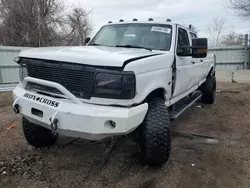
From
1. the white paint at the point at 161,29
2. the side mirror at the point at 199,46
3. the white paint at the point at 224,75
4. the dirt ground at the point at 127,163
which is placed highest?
the white paint at the point at 161,29

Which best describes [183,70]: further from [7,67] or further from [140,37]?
[7,67]

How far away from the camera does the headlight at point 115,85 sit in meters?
2.76

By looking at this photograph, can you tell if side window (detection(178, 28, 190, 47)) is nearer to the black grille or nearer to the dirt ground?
the dirt ground

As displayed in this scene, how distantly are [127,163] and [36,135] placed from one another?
140 centimetres

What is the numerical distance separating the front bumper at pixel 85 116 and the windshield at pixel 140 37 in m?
1.49

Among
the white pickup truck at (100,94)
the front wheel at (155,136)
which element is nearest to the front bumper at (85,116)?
the white pickup truck at (100,94)

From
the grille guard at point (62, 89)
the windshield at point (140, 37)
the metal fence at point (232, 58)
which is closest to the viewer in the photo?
the grille guard at point (62, 89)

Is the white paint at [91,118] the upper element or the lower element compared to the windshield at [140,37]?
lower

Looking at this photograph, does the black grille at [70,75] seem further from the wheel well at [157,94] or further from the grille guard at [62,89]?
the wheel well at [157,94]

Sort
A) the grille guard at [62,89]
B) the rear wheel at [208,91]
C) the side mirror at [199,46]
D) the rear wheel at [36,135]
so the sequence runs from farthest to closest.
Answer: the rear wheel at [208,91] → the rear wheel at [36,135] → the side mirror at [199,46] → the grille guard at [62,89]

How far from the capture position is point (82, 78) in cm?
287

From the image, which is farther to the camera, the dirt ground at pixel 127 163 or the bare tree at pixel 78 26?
the bare tree at pixel 78 26

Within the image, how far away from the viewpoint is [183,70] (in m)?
4.51

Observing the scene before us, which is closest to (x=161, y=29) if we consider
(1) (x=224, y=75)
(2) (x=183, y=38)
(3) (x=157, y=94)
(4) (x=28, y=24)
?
(2) (x=183, y=38)
